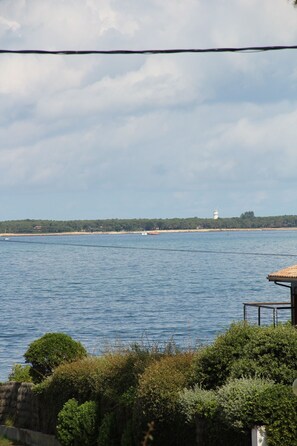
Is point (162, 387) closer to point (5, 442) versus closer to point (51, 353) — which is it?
point (51, 353)

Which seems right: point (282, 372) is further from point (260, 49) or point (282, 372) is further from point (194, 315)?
point (194, 315)

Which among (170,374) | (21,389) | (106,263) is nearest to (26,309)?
(21,389)

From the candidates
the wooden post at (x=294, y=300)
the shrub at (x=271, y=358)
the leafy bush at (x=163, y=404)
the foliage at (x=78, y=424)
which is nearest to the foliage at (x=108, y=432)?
the foliage at (x=78, y=424)

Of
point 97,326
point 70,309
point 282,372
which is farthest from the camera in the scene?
point 70,309

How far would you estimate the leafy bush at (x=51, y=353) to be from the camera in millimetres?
25859

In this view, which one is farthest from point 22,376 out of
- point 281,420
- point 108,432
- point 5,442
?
point 281,420

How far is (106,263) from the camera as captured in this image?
490 ft

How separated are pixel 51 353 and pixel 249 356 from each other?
8.53m

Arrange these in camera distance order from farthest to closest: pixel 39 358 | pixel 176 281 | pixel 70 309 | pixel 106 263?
pixel 106 263 → pixel 176 281 → pixel 70 309 → pixel 39 358

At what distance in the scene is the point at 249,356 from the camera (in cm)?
1853

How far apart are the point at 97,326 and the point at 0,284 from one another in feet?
147

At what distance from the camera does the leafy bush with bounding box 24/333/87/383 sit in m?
25.9

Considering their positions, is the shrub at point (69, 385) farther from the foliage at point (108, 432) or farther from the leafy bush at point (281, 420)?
the leafy bush at point (281, 420)

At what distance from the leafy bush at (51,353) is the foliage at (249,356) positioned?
22.8ft
